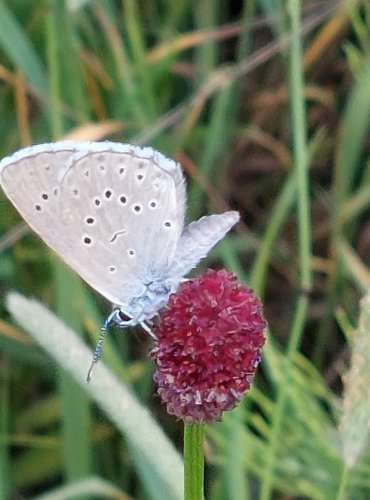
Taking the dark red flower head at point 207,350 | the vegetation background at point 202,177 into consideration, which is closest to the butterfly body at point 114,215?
the dark red flower head at point 207,350

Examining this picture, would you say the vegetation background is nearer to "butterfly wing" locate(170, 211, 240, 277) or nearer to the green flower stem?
"butterfly wing" locate(170, 211, 240, 277)

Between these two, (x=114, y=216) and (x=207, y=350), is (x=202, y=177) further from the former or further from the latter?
(x=207, y=350)

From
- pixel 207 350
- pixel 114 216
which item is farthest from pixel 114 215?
pixel 207 350

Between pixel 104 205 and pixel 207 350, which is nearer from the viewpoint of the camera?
pixel 207 350

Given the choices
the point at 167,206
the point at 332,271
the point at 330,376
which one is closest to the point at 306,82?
the point at 332,271

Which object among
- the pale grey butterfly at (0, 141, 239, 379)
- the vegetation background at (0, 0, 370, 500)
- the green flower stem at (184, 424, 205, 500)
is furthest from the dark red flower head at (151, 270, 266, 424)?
the vegetation background at (0, 0, 370, 500)

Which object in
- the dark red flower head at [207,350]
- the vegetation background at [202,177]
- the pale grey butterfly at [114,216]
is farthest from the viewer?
the vegetation background at [202,177]

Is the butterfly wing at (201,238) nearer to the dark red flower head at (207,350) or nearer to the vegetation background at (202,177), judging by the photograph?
the dark red flower head at (207,350)
